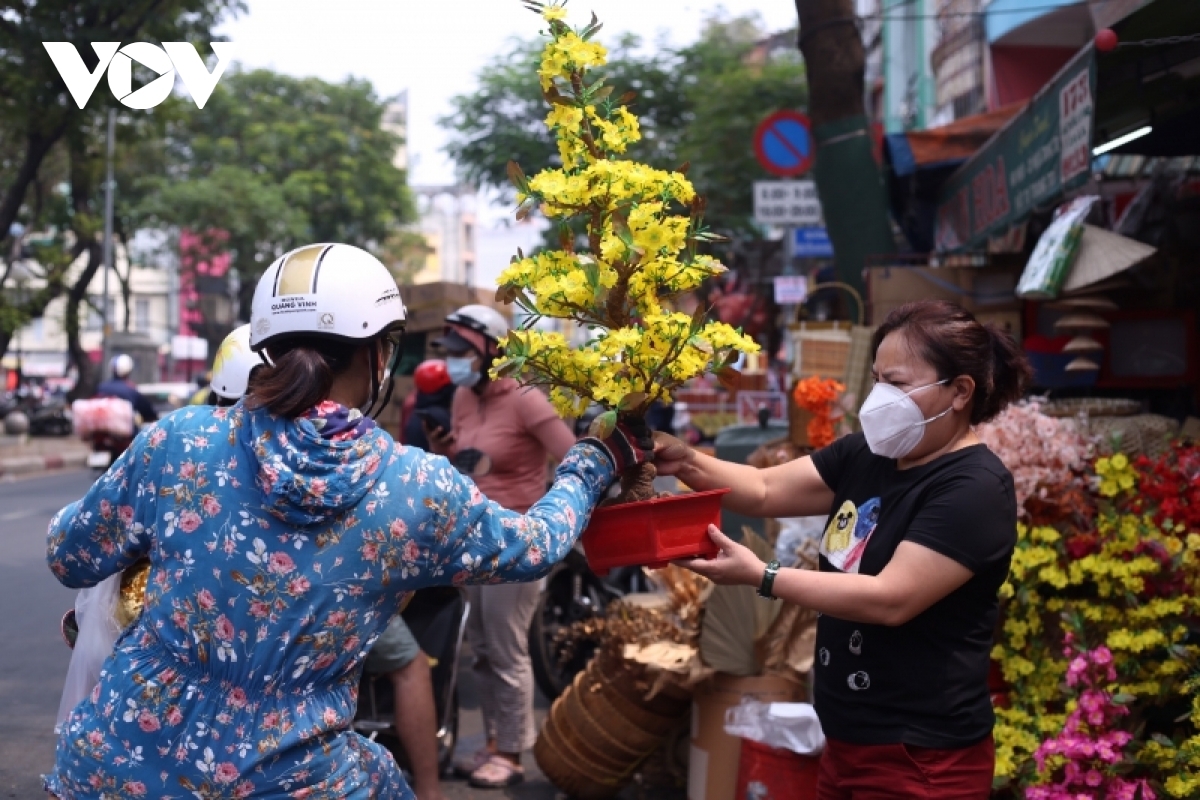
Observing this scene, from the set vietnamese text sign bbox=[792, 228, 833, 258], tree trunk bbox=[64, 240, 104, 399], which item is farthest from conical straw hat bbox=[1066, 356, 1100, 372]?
tree trunk bbox=[64, 240, 104, 399]

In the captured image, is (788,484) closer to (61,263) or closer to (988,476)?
(988,476)

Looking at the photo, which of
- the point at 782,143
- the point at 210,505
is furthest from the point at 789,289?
the point at 210,505

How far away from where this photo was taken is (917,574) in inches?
106

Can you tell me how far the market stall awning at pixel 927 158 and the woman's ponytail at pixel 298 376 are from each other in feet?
26.3

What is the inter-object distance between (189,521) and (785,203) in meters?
11.9

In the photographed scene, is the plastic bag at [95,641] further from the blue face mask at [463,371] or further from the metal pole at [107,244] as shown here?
the metal pole at [107,244]

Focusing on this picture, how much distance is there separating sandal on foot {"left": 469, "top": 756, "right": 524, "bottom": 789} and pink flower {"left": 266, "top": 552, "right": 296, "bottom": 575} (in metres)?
3.74

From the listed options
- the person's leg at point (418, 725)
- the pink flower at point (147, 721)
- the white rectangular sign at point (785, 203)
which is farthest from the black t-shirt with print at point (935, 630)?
the white rectangular sign at point (785, 203)

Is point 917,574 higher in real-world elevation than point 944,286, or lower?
lower

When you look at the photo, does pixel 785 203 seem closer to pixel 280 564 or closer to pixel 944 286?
pixel 944 286

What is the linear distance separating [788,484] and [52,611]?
5841mm

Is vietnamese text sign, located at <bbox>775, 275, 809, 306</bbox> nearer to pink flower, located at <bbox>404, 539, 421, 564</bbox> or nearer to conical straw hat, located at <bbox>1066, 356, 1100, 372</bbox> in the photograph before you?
conical straw hat, located at <bbox>1066, 356, 1100, 372</bbox>

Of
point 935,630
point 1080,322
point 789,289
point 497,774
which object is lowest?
point 497,774

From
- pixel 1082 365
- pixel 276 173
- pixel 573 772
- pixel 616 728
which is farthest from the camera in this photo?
pixel 276 173
